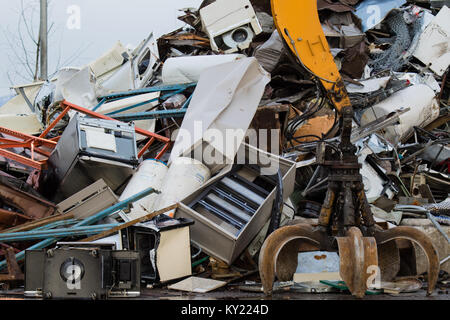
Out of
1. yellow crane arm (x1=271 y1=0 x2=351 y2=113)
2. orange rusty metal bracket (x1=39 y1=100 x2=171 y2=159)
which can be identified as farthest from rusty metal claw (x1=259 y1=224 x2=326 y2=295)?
orange rusty metal bracket (x1=39 y1=100 x2=171 y2=159)

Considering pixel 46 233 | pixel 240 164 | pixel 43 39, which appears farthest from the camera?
pixel 43 39

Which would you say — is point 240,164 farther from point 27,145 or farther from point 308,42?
point 27,145

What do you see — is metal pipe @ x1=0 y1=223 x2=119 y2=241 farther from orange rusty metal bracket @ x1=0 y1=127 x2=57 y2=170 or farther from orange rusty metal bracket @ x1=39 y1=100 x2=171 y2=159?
orange rusty metal bracket @ x1=39 y1=100 x2=171 y2=159

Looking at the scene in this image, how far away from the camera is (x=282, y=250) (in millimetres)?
3566

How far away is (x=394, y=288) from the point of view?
3289mm

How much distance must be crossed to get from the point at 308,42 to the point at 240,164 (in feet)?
4.78

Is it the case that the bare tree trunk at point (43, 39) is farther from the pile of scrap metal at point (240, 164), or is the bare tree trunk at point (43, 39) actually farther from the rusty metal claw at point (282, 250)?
the rusty metal claw at point (282, 250)

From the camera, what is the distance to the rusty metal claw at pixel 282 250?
3156 mm

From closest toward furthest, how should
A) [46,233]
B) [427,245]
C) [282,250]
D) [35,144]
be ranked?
1. [427,245]
2. [282,250]
3. [46,233]
4. [35,144]

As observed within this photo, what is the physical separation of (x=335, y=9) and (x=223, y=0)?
1.49 meters

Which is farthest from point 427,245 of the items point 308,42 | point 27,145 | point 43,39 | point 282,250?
point 43,39

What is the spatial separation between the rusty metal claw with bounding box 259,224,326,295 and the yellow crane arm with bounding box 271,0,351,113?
79 cm

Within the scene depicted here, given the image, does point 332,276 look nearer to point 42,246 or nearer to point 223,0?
point 42,246

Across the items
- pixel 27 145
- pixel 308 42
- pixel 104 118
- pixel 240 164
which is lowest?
pixel 240 164
